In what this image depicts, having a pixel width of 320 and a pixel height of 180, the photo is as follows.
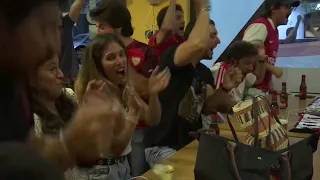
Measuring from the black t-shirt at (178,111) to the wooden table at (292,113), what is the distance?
0.27 metres

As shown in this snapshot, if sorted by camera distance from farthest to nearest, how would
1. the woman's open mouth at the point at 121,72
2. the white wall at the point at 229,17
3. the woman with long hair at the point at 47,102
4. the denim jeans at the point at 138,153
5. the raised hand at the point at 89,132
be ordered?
the white wall at the point at 229,17 < the denim jeans at the point at 138,153 < the woman's open mouth at the point at 121,72 < the raised hand at the point at 89,132 < the woman with long hair at the point at 47,102

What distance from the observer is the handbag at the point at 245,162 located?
4.67ft

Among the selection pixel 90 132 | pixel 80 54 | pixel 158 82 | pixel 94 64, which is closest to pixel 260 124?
pixel 158 82

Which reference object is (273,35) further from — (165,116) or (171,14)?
(165,116)

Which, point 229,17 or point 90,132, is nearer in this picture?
point 90,132

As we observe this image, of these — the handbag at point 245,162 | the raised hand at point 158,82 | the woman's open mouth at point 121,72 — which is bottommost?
the handbag at point 245,162

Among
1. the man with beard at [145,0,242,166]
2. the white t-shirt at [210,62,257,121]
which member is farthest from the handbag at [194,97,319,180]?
the white t-shirt at [210,62,257,121]

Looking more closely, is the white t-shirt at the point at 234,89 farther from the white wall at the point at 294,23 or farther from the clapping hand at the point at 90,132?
the clapping hand at the point at 90,132

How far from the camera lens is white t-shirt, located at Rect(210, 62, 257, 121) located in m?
2.59

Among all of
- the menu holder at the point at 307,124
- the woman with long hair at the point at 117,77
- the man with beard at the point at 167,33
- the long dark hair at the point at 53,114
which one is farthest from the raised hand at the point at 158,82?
the man with beard at the point at 167,33

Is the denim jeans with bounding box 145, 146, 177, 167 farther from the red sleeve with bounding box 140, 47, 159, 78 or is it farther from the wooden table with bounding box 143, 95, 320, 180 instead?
the red sleeve with bounding box 140, 47, 159, 78

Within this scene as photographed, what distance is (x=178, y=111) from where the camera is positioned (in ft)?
7.27

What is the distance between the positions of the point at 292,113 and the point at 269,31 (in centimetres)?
96

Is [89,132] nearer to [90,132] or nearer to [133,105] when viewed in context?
[90,132]
